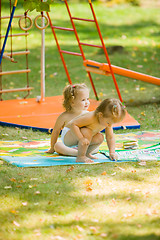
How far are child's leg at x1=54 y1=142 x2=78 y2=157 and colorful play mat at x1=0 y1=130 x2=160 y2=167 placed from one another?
7 cm

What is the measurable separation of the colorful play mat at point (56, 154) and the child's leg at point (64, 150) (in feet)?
0.21

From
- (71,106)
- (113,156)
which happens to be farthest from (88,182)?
(71,106)

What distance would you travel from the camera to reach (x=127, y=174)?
4.65 metres

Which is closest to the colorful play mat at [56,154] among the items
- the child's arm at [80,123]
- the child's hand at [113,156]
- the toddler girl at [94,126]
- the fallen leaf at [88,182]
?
the child's hand at [113,156]

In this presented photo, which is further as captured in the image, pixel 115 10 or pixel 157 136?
pixel 115 10

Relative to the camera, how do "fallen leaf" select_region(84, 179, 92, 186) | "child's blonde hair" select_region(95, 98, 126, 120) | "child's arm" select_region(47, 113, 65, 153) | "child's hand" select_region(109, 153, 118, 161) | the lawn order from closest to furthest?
the lawn → "fallen leaf" select_region(84, 179, 92, 186) → "child's blonde hair" select_region(95, 98, 126, 120) → "child's hand" select_region(109, 153, 118, 161) → "child's arm" select_region(47, 113, 65, 153)

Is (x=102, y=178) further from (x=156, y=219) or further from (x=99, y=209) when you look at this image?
(x=156, y=219)

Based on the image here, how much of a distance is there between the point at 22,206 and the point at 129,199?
941 mm

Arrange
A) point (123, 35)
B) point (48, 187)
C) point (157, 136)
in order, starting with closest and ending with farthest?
point (48, 187)
point (157, 136)
point (123, 35)

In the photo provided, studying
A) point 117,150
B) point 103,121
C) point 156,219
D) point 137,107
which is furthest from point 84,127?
point 137,107

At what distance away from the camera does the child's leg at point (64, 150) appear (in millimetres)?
5199

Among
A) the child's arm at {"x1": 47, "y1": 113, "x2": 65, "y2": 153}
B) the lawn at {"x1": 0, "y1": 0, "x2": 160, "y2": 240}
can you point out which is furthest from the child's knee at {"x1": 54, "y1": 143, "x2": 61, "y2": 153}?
the lawn at {"x1": 0, "y1": 0, "x2": 160, "y2": 240}

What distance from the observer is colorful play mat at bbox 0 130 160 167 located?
499 cm

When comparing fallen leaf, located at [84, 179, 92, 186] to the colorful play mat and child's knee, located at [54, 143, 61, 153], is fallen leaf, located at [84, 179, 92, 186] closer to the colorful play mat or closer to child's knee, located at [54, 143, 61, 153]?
the colorful play mat
